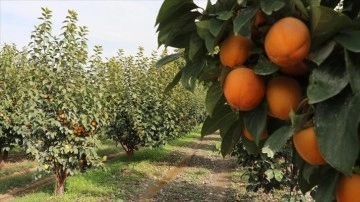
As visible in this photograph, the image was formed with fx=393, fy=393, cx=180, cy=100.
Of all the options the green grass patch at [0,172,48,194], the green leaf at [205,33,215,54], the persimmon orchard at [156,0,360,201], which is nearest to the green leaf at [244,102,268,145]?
the persimmon orchard at [156,0,360,201]

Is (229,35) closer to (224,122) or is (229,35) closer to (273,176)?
(224,122)

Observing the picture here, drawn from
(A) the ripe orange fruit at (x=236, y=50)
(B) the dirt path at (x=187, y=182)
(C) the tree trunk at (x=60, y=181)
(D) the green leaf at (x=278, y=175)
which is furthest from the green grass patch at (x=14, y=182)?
(A) the ripe orange fruit at (x=236, y=50)

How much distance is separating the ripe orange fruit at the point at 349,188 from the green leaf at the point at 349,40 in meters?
0.28

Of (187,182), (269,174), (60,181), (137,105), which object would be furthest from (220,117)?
(137,105)

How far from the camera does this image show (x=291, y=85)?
993 millimetres

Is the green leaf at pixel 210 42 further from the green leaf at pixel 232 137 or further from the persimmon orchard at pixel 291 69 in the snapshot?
the green leaf at pixel 232 137

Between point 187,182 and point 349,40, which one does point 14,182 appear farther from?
point 349,40

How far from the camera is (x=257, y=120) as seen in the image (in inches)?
42.0

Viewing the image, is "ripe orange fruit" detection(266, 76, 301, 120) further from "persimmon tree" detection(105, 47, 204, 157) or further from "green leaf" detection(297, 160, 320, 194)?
"persimmon tree" detection(105, 47, 204, 157)

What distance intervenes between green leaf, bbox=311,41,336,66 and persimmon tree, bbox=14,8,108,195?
761 cm

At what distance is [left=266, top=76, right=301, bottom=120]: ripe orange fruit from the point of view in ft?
3.20

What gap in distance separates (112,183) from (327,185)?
9.74m

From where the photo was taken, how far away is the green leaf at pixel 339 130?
2.59 feet

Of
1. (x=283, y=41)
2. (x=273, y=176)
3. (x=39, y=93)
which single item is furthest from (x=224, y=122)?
(x=39, y=93)
